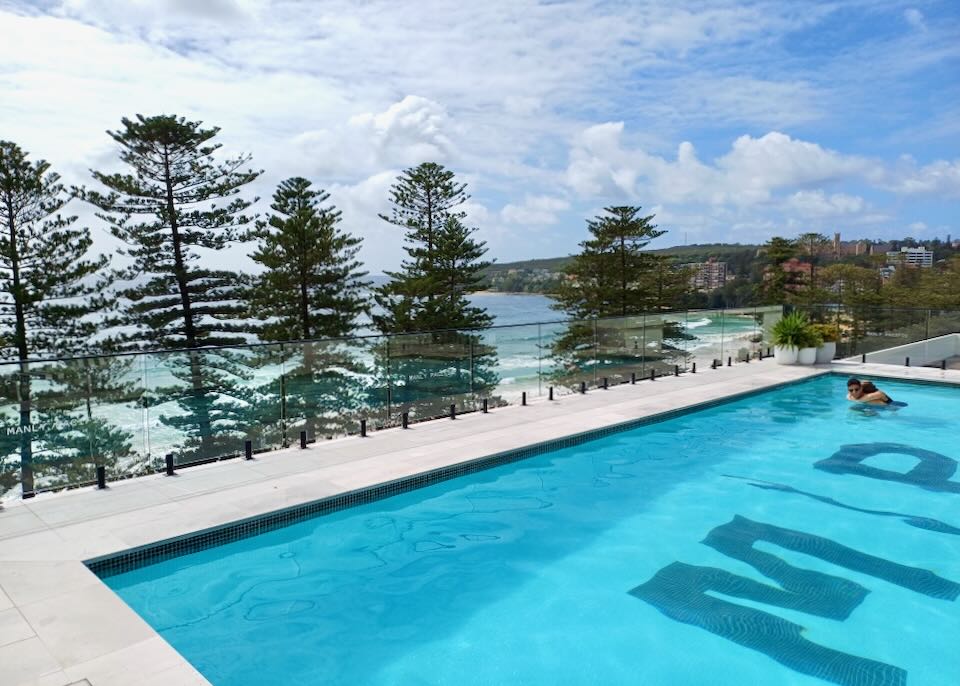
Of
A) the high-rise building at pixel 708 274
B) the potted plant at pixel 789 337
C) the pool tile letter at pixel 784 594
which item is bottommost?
the pool tile letter at pixel 784 594

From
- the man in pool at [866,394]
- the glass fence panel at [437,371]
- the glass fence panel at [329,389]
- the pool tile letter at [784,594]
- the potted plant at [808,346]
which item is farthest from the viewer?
the potted plant at [808,346]

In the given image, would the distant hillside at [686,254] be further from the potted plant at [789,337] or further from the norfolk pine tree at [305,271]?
the potted plant at [789,337]

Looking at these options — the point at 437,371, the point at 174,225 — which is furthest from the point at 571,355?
the point at 174,225

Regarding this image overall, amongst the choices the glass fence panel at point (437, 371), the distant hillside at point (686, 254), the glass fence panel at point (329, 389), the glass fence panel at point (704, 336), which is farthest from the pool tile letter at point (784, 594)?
the distant hillside at point (686, 254)

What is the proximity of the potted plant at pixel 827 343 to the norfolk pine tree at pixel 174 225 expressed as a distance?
14589 millimetres

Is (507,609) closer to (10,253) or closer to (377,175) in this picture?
(10,253)

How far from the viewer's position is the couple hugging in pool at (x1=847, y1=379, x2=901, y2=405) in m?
8.98

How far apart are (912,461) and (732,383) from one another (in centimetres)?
329

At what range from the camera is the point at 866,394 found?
9.12 metres

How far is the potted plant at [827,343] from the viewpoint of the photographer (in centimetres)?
1188

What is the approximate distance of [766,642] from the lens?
355cm

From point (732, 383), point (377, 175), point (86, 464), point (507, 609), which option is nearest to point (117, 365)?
point (86, 464)

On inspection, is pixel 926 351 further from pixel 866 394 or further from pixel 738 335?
pixel 866 394

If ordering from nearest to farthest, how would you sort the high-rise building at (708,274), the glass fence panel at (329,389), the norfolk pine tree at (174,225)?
the glass fence panel at (329,389) < the norfolk pine tree at (174,225) < the high-rise building at (708,274)
